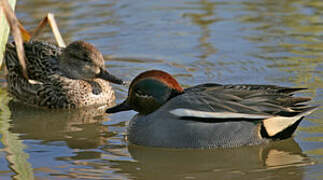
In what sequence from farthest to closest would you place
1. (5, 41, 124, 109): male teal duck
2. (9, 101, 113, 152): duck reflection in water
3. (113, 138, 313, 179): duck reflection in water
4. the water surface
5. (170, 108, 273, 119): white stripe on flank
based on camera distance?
(5, 41, 124, 109): male teal duck < (9, 101, 113, 152): duck reflection in water < (170, 108, 273, 119): white stripe on flank < the water surface < (113, 138, 313, 179): duck reflection in water

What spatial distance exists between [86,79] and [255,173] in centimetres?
353

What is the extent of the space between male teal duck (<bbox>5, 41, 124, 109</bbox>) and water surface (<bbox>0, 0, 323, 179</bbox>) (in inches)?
7.9

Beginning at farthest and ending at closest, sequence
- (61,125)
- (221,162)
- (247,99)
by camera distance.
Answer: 1. (61,125)
2. (247,99)
3. (221,162)

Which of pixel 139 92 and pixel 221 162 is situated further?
pixel 139 92

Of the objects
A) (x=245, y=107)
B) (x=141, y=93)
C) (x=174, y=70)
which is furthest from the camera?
(x=174, y=70)

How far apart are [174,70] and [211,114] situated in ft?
9.85

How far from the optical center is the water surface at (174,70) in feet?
22.1

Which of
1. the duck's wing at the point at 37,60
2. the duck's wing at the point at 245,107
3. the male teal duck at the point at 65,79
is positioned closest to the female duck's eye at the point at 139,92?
the duck's wing at the point at 245,107

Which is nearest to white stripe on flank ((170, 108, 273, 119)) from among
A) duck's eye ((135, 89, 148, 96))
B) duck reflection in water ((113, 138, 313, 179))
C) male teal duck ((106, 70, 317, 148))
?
male teal duck ((106, 70, 317, 148))

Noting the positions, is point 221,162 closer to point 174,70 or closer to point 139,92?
point 139,92

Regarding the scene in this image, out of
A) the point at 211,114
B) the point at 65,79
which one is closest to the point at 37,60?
the point at 65,79

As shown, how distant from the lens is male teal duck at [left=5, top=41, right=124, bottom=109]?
9000mm

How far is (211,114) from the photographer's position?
272 inches

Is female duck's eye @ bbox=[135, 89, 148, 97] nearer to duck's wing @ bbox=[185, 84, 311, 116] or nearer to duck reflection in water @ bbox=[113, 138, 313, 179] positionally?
duck's wing @ bbox=[185, 84, 311, 116]
